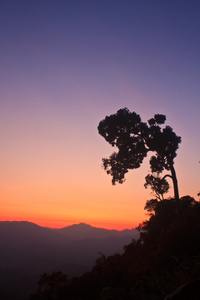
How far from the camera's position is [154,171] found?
22.5 metres

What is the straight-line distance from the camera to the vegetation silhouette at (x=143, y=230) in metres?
14.6

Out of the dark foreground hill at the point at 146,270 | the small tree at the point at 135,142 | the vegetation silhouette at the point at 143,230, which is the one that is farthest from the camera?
the small tree at the point at 135,142

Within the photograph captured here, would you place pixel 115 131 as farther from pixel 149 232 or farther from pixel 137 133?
pixel 149 232

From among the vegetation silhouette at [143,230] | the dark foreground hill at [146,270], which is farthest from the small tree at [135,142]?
the dark foreground hill at [146,270]

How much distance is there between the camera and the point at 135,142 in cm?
2294

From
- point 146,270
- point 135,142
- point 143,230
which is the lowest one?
point 146,270

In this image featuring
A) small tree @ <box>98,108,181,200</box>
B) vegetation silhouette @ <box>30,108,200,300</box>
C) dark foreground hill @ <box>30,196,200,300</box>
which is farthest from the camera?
small tree @ <box>98,108,181,200</box>

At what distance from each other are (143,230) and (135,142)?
13478 mm

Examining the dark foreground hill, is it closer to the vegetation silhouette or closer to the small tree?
the vegetation silhouette

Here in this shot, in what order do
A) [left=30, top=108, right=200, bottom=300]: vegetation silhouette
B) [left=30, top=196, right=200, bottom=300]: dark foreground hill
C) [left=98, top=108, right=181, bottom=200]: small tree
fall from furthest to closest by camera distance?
[left=98, top=108, right=181, bottom=200]: small tree < [left=30, top=108, right=200, bottom=300]: vegetation silhouette < [left=30, top=196, right=200, bottom=300]: dark foreground hill

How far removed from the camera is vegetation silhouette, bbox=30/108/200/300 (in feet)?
48.0

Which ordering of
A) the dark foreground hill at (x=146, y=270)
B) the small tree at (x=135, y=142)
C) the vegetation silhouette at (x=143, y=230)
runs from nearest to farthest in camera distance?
the dark foreground hill at (x=146, y=270)
the vegetation silhouette at (x=143, y=230)
the small tree at (x=135, y=142)

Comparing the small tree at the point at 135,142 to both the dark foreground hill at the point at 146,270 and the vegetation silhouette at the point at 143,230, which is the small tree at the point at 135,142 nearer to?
the vegetation silhouette at the point at 143,230

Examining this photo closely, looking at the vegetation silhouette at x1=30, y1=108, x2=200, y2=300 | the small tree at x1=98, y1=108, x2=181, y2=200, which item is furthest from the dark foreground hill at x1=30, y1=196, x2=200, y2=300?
the small tree at x1=98, y1=108, x2=181, y2=200
